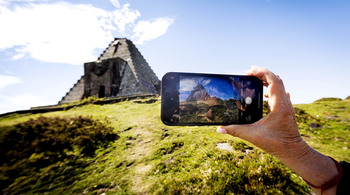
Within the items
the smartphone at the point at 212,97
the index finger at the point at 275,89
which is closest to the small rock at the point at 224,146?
the smartphone at the point at 212,97

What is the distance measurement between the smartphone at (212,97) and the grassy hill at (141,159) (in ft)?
5.50

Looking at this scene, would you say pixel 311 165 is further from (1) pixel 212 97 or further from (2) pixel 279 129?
(1) pixel 212 97

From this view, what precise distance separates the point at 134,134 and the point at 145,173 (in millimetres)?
2677

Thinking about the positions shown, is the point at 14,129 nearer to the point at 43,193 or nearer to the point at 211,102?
the point at 43,193

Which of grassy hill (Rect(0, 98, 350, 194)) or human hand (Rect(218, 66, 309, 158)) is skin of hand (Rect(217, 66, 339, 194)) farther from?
grassy hill (Rect(0, 98, 350, 194))

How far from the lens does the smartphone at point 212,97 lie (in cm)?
260

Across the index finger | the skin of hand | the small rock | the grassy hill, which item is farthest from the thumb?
the small rock

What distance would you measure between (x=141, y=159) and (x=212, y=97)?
3321 mm

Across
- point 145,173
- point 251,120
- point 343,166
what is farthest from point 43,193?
point 343,166

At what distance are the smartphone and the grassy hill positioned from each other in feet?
5.50

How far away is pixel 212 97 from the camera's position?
8.79ft

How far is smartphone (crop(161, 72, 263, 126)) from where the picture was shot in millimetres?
2600

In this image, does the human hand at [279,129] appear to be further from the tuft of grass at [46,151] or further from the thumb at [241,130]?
the tuft of grass at [46,151]

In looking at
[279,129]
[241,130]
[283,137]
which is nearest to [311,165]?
[283,137]
